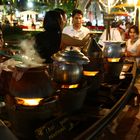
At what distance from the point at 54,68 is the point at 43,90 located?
0.71m

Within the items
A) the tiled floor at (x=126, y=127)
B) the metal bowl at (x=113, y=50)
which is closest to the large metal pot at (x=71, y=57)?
the metal bowl at (x=113, y=50)

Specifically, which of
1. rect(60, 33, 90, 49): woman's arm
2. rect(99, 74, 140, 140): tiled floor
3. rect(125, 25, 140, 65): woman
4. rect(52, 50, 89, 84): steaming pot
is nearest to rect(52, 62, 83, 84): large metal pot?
rect(52, 50, 89, 84): steaming pot

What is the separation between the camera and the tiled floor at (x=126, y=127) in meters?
4.98

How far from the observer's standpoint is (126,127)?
17.8ft

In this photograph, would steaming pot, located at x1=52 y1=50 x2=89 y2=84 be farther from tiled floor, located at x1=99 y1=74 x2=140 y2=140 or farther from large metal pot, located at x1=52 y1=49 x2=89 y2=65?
tiled floor, located at x1=99 y1=74 x2=140 y2=140

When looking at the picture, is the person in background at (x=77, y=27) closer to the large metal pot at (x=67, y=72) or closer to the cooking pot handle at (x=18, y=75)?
the large metal pot at (x=67, y=72)

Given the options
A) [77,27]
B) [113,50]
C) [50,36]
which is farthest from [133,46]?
[50,36]

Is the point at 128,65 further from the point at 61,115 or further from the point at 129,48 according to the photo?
the point at 61,115

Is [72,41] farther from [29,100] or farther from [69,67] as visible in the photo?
[29,100]

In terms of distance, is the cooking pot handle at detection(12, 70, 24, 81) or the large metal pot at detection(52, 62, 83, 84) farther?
the large metal pot at detection(52, 62, 83, 84)

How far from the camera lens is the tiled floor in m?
4.98

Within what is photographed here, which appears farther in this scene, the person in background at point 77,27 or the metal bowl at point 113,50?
the person in background at point 77,27

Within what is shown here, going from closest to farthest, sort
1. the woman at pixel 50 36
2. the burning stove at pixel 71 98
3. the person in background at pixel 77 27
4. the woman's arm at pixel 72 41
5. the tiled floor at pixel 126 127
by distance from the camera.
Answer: the burning stove at pixel 71 98, the woman at pixel 50 36, the woman's arm at pixel 72 41, the tiled floor at pixel 126 127, the person in background at pixel 77 27

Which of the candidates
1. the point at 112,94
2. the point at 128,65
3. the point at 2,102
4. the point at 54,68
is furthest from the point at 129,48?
the point at 2,102
